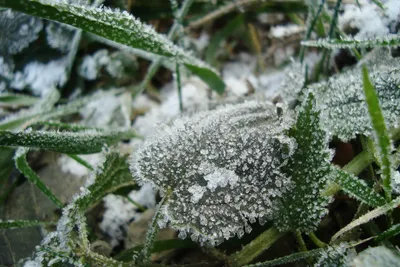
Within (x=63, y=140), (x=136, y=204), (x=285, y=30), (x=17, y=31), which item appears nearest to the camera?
(x=63, y=140)

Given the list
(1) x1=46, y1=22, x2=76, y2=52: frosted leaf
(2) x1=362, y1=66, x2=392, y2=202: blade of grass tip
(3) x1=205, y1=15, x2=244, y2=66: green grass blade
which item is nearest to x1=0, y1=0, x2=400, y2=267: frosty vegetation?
(2) x1=362, y1=66, x2=392, y2=202: blade of grass tip

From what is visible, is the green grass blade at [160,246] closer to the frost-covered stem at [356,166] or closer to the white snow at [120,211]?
the white snow at [120,211]

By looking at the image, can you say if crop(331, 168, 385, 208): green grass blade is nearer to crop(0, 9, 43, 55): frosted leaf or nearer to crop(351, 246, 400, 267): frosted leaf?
crop(351, 246, 400, 267): frosted leaf

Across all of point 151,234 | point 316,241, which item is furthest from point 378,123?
point 151,234

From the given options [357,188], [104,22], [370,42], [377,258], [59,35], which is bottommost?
[377,258]

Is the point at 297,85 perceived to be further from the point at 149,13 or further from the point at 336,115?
the point at 149,13

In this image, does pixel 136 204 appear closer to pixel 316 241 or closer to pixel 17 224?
pixel 17 224
